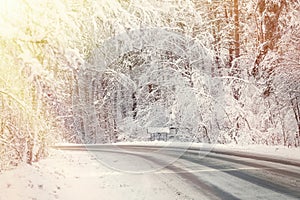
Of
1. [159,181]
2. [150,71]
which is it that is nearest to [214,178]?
[159,181]

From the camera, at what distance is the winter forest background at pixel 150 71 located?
8141 millimetres

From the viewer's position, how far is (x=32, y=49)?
7.72 meters

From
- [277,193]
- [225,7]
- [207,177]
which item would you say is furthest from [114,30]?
[225,7]

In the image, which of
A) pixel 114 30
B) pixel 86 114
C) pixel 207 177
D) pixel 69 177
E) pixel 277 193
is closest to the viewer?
pixel 277 193

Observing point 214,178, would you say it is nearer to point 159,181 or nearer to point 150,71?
point 159,181

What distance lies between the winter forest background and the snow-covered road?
116 centimetres

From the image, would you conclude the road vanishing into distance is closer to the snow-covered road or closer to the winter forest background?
the snow-covered road

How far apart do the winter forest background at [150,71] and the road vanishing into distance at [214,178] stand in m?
2.69

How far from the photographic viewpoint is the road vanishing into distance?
23.0ft

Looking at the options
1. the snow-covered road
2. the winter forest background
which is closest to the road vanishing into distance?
the snow-covered road

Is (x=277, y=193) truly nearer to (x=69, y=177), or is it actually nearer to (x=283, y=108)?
(x=69, y=177)

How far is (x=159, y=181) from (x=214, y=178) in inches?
46.7

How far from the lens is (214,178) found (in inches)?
338

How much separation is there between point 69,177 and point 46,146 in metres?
2.36
